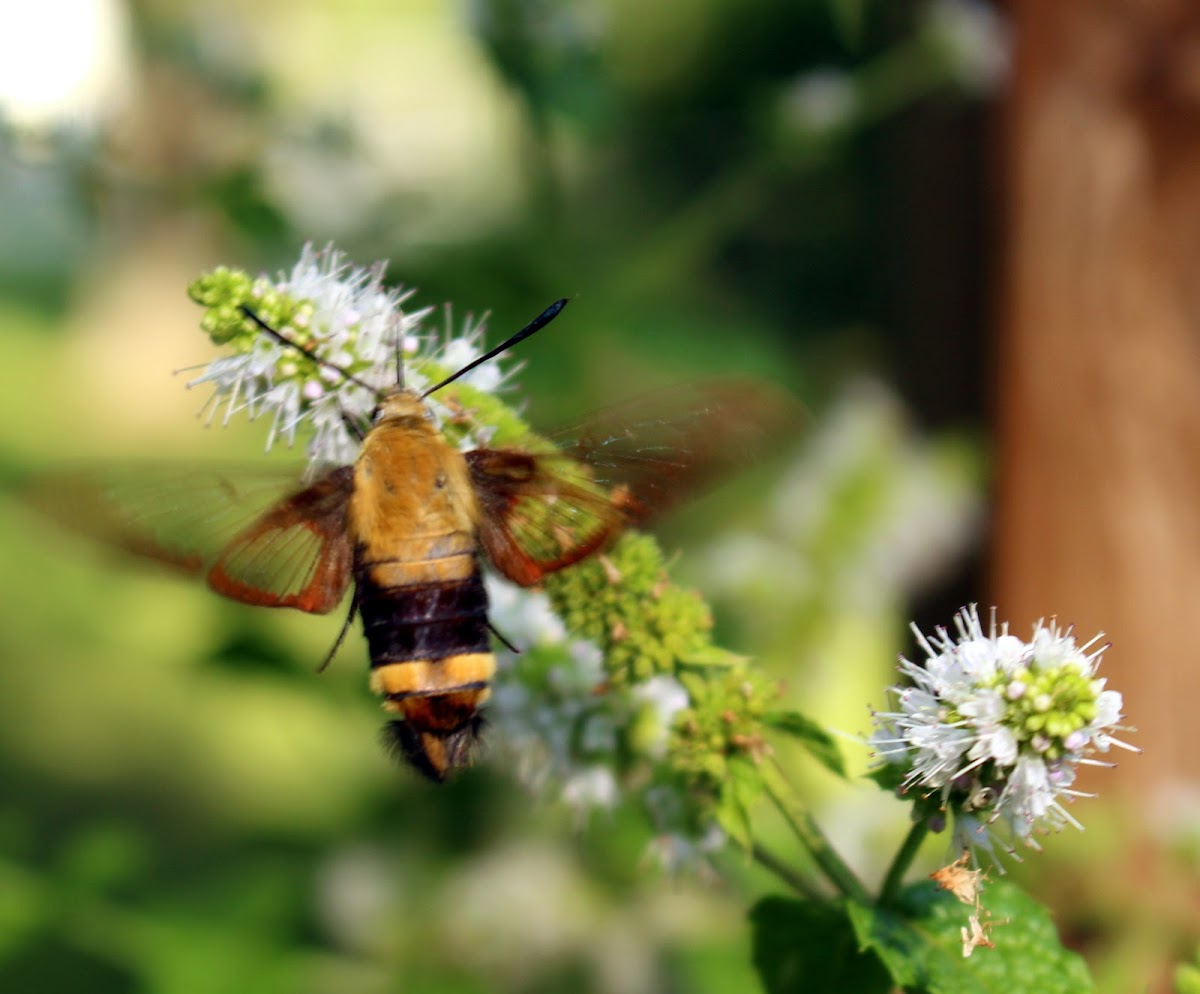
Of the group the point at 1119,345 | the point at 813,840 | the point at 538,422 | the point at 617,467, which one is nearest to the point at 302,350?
the point at 617,467

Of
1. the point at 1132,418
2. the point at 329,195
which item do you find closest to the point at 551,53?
the point at 329,195

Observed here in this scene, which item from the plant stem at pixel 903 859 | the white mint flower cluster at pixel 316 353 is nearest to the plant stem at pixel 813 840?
the plant stem at pixel 903 859

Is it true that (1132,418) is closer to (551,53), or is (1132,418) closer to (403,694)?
(551,53)

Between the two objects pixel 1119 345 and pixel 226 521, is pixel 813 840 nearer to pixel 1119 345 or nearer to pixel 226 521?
pixel 226 521

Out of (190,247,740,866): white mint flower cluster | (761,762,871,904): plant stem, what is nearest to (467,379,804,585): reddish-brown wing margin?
(190,247,740,866): white mint flower cluster

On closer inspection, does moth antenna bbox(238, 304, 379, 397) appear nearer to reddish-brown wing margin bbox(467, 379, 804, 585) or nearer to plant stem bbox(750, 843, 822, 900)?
reddish-brown wing margin bbox(467, 379, 804, 585)
